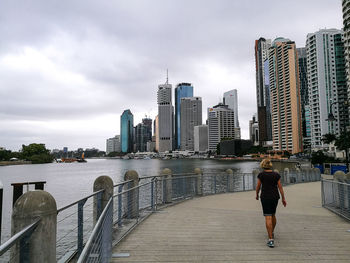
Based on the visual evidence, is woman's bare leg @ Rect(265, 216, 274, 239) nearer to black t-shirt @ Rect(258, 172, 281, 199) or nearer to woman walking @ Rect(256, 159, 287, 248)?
woman walking @ Rect(256, 159, 287, 248)

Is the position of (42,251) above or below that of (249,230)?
above

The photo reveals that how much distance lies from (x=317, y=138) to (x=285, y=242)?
142968 millimetres

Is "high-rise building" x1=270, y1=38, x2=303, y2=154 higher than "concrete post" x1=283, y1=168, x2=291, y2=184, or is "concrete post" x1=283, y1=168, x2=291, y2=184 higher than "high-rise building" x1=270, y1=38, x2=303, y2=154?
"high-rise building" x1=270, y1=38, x2=303, y2=154

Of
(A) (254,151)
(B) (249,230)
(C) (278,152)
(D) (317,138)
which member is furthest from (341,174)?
(A) (254,151)

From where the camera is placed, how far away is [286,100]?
180 metres

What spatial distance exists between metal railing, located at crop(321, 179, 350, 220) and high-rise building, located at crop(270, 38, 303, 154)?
171 meters

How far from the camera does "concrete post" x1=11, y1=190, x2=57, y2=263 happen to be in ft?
11.2

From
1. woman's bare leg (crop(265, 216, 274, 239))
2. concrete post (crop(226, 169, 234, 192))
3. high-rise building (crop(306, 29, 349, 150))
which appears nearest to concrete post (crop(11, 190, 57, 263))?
woman's bare leg (crop(265, 216, 274, 239))

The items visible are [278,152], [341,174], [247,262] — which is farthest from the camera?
[278,152]

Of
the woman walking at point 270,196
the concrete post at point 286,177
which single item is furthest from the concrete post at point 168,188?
the concrete post at point 286,177

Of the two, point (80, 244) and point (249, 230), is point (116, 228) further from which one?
point (249, 230)

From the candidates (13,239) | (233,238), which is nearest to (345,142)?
(233,238)

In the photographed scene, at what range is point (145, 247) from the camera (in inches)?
210

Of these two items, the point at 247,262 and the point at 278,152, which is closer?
the point at 247,262
